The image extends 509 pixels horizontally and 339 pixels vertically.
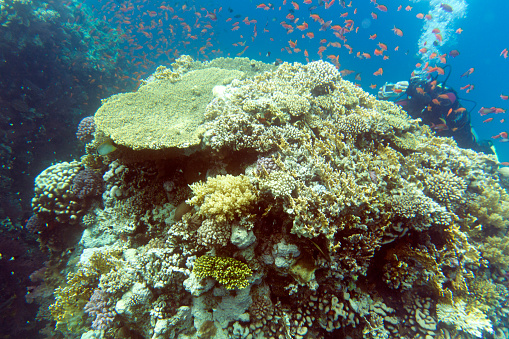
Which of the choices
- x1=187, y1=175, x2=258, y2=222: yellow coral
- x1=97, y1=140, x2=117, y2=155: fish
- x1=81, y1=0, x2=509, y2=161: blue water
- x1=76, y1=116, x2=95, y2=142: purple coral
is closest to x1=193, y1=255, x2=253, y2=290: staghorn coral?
x1=187, y1=175, x2=258, y2=222: yellow coral

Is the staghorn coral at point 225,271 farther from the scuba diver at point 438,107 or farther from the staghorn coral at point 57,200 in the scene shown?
the scuba diver at point 438,107

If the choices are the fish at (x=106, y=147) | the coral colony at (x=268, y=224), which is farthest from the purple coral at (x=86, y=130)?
the fish at (x=106, y=147)

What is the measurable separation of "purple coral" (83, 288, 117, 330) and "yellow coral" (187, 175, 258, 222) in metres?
2.49

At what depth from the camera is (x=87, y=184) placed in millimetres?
5348

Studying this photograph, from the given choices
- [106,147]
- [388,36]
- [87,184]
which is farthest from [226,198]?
[388,36]

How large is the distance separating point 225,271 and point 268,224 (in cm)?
99

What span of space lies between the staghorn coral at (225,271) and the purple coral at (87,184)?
379 cm

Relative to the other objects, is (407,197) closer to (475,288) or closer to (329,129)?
(329,129)

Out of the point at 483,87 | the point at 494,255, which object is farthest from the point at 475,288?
the point at 483,87

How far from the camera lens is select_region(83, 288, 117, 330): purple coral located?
12.6 ft

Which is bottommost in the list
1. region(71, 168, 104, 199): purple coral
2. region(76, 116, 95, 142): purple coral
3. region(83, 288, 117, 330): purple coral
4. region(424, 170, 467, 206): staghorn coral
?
region(83, 288, 117, 330): purple coral

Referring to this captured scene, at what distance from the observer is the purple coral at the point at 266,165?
3807mm

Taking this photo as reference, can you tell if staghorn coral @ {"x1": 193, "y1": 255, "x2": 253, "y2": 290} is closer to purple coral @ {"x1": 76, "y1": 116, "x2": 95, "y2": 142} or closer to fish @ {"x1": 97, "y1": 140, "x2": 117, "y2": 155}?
fish @ {"x1": 97, "y1": 140, "x2": 117, "y2": 155}

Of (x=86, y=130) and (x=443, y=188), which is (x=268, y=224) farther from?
(x=86, y=130)
